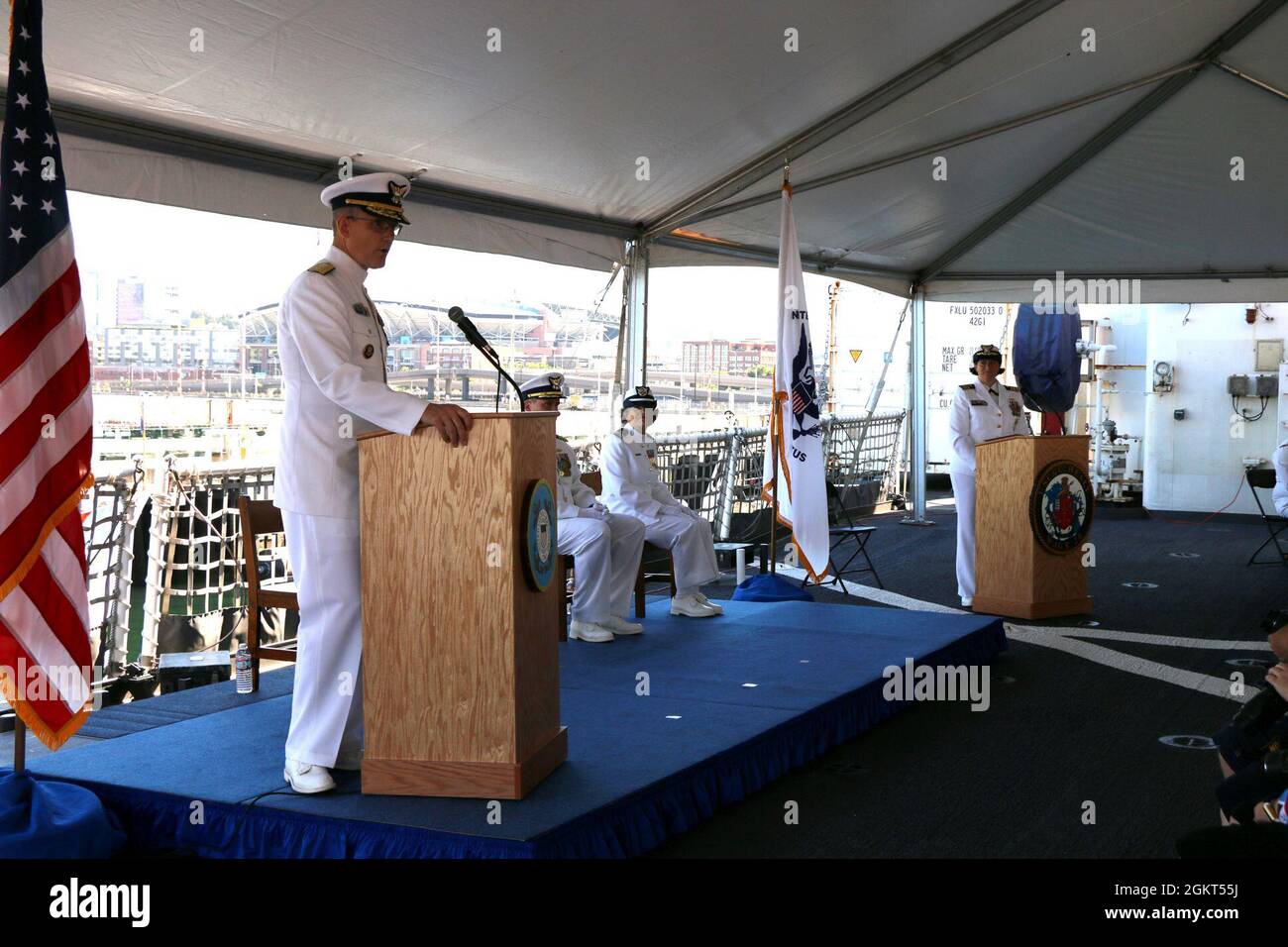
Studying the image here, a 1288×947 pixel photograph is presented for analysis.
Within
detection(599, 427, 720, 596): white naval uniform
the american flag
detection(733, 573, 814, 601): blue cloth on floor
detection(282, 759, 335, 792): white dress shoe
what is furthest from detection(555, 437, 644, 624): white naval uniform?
the american flag

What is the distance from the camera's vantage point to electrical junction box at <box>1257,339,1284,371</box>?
1286 cm

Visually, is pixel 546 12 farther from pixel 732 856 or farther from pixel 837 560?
pixel 837 560

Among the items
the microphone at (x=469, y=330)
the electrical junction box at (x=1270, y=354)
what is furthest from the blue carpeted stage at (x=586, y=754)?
the electrical junction box at (x=1270, y=354)

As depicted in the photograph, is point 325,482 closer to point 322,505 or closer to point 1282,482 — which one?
point 322,505

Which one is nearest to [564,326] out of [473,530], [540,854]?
[473,530]

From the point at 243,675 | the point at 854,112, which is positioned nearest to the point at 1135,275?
the point at 854,112

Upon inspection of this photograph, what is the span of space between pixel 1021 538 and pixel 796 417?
160 centimetres

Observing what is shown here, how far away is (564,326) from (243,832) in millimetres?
5747

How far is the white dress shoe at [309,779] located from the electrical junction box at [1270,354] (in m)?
12.7

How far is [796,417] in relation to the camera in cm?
739

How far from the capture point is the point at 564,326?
27.8 feet

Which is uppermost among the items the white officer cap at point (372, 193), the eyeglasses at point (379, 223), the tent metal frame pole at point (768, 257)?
the tent metal frame pole at point (768, 257)

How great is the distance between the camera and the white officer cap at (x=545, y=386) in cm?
566

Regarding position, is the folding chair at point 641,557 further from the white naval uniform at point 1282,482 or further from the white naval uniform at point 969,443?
the white naval uniform at point 1282,482
